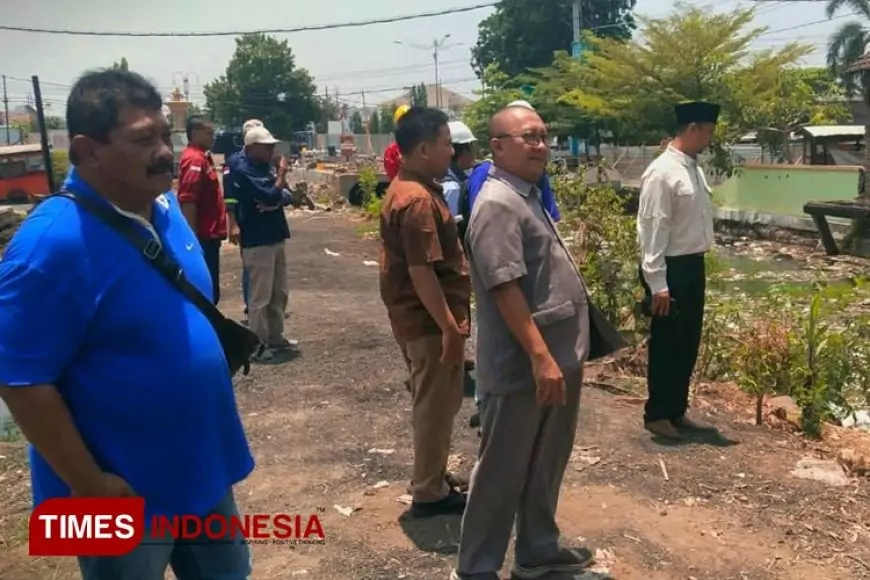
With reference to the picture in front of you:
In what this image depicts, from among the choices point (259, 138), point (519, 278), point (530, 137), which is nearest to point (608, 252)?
point (259, 138)

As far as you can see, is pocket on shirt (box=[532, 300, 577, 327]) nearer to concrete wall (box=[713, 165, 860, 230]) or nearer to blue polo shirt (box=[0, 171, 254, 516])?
blue polo shirt (box=[0, 171, 254, 516])

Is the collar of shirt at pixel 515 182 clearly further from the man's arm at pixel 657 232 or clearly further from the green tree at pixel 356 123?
the green tree at pixel 356 123

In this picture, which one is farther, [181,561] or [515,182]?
[515,182]

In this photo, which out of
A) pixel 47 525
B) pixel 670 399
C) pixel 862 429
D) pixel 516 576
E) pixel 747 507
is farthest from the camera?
pixel 862 429

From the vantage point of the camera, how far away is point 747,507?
400cm

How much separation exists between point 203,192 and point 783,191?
52.0 feet

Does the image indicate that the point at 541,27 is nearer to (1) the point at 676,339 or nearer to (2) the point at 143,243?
(1) the point at 676,339

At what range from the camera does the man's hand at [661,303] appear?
454cm

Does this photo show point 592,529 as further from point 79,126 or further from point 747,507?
point 79,126

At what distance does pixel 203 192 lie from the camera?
659cm

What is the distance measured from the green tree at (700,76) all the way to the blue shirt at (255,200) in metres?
19.0

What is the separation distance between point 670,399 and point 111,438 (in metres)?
3.56

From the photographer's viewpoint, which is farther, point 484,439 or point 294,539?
point 294,539

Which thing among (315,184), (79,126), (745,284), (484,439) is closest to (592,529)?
(484,439)
